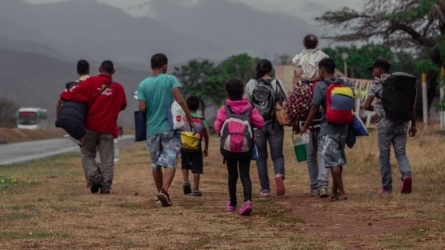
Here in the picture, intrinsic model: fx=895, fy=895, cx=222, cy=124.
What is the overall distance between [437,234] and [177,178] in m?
9.83

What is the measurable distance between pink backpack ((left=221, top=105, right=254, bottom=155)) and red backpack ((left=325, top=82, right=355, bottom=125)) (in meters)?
1.31

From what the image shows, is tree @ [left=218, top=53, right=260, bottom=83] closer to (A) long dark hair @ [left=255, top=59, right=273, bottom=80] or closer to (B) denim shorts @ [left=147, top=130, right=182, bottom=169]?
(A) long dark hair @ [left=255, top=59, right=273, bottom=80]

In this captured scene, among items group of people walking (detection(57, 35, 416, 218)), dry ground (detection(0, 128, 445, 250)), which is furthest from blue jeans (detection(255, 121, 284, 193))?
dry ground (detection(0, 128, 445, 250))

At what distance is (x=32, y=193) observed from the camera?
13.3 m

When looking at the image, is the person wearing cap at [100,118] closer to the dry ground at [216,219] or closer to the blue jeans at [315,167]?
the dry ground at [216,219]

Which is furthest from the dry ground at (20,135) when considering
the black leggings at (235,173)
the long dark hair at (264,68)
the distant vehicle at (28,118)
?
the black leggings at (235,173)

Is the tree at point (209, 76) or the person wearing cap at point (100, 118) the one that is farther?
the tree at point (209, 76)

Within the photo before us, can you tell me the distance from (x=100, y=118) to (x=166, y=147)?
7.15ft

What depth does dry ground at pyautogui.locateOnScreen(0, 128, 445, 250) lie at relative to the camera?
7.67 m

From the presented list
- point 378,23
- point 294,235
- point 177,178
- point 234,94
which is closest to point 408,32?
point 378,23

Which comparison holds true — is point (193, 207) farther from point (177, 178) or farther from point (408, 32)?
point (408, 32)

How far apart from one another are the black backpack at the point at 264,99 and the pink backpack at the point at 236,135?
157cm

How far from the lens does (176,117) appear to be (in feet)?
36.9

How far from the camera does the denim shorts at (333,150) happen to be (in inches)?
440
